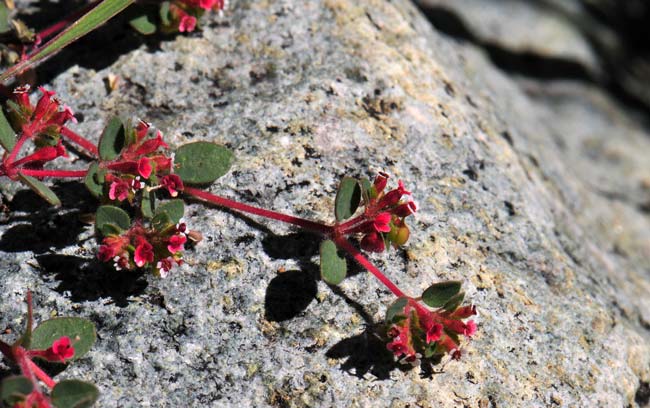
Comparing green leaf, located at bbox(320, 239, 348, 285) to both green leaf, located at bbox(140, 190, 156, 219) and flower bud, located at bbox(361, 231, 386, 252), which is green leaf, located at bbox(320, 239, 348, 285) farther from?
green leaf, located at bbox(140, 190, 156, 219)

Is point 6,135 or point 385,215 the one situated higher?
point 385,215

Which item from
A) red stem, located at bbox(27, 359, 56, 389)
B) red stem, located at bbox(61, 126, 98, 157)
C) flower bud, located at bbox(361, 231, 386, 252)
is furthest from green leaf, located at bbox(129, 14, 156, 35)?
red stem, located at bbox(27, 359, 56, 389)

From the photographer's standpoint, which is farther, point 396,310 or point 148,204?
point 148,204

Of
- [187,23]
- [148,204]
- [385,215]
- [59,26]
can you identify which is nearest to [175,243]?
[148,204]

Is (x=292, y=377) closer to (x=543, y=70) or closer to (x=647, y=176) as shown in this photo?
(x=647, y=176)

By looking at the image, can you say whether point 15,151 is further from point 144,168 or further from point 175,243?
point 175,243
